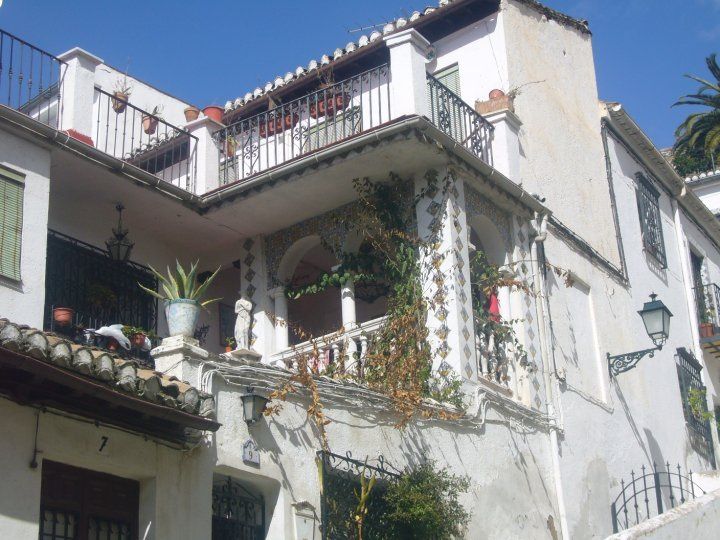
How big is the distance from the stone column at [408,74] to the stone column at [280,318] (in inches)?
111

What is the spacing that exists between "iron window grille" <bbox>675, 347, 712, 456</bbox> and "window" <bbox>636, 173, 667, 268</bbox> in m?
1.69

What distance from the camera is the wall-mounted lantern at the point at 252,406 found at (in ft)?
33.4

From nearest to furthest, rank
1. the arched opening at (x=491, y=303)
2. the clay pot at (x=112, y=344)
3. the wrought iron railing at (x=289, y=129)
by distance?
the clay pot at (x=112, y=344) → the arched opening at (x=491, y=303) → the wrought iron railing at (x=289, y=129)

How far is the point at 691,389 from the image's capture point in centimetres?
1970

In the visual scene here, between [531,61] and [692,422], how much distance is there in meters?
6.77

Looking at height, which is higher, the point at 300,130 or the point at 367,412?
the point at 300,130

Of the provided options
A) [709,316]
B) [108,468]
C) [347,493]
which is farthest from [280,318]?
[709,316]

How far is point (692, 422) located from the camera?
63.9 feet

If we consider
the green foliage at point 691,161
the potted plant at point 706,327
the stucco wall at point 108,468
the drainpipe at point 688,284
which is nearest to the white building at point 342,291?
the stucco wall at point 108,468

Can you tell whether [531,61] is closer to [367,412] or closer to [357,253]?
[357,253]

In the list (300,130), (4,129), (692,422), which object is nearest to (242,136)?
(300,130)

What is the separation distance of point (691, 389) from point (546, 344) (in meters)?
5.88

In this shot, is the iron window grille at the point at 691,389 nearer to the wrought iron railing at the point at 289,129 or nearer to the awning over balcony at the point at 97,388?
the wrought iron railing at the point at 289,129

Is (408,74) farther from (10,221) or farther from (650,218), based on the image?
(650,218)
